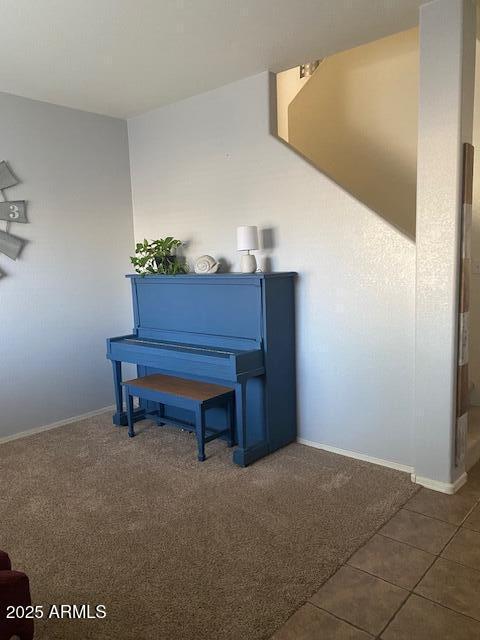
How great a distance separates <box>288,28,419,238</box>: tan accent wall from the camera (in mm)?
3768

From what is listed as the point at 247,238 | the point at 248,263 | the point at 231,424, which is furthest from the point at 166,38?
the point at 231,424

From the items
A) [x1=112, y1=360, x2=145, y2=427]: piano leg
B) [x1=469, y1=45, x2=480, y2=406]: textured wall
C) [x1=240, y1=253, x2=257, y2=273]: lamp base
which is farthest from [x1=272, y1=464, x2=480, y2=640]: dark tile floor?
[x1=112, y1=360, x2=145, y2=427]: piano leg

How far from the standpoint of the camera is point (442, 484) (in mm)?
2752

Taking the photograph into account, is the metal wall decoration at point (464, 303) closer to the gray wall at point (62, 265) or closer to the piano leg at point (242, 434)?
the piano leg at point (242, 434)

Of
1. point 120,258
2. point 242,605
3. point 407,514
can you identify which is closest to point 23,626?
point 242,605

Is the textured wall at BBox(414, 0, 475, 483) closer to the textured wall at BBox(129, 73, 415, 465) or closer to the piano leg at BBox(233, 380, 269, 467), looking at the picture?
the textured wall at BBox(129, 73, 415, 465)

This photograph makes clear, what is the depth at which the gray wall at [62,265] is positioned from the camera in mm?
3717

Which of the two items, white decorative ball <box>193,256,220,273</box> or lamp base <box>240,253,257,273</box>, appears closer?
lamp base <box>240,253,257,273</box>

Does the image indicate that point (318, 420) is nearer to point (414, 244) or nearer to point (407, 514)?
point (407, 514)

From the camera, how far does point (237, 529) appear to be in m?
2.44

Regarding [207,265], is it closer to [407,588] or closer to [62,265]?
[62,265]

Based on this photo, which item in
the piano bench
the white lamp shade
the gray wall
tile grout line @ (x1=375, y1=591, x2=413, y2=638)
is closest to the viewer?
tile grout line @ (x1=375, y1=591, x2=413, y2=638)

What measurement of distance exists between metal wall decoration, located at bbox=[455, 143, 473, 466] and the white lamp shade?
4.39 feet

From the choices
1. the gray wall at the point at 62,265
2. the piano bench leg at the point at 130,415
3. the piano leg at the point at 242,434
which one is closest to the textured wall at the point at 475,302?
the piano leg at the point at 242,434
